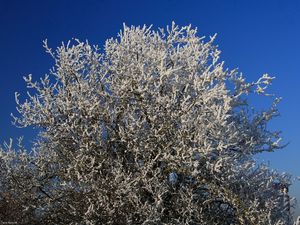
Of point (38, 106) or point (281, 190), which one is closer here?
point (38, 106)

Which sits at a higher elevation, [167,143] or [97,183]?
[167,143]

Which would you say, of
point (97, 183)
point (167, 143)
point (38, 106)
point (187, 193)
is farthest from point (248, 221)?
point (38, 106)

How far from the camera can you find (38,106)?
49.8 ft

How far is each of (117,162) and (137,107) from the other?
190 cm

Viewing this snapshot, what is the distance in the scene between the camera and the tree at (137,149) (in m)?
13.4

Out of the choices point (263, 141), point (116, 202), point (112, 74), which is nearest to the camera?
point (116, 202)

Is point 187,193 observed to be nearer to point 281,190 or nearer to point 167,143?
point 167,143

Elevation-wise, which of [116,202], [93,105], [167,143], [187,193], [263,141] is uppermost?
[263,141]

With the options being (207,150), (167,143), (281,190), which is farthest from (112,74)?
(281,190)

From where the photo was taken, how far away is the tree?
1335 cm

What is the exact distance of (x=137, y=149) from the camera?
44.8 ft

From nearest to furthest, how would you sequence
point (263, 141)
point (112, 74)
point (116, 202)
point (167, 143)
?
point (116, 202)
point (167, 143)
point (112, 74)
point (263, 141)

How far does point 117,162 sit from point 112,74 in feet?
10.7

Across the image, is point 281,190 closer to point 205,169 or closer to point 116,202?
point 205,169
